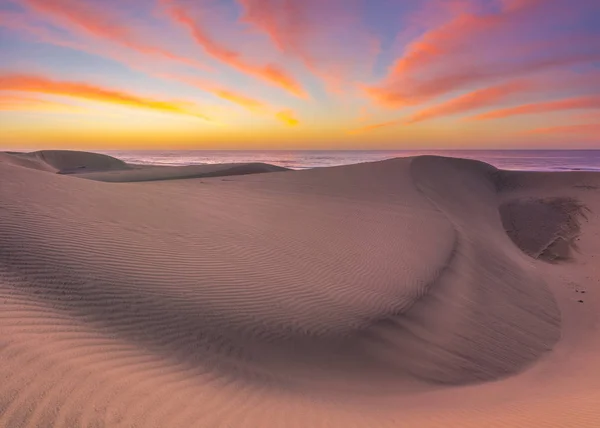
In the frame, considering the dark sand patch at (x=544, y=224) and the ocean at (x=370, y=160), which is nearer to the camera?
the dark sand patch at (x=544, y=224)

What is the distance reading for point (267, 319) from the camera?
6.29 m

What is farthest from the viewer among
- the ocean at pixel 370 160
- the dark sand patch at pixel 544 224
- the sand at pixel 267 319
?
the ocean at pixel 370 160

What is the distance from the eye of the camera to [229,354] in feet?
16.6

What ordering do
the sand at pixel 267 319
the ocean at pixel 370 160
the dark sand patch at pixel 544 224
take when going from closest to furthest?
the sand at pixel 267 319, the dark sand patch at pixel 544 224, the ocean at pixel 370 160

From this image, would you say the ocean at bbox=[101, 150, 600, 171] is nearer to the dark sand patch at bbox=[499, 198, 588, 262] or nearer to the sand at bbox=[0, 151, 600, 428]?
the dark sand patch at bbox=[499, 198, 588, 262]

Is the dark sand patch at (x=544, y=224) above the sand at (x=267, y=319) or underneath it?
underneath

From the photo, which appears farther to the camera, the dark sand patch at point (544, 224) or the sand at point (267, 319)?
the dark sand patch at point (544, 224)

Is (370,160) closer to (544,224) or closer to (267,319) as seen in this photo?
(544,224)

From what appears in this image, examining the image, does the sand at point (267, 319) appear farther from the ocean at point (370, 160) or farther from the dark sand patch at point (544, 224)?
the ocean at point (370, 160)

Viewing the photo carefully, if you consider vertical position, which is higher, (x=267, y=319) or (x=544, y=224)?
(x=267, y=319)

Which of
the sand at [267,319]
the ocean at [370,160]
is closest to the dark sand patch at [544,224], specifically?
the sand at [267,319]

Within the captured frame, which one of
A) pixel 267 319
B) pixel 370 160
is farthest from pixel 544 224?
pixel 370 160

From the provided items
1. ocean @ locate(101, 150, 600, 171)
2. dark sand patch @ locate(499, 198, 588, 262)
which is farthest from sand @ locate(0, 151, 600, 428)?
ocean @ locate(101, 150, 600, 171)

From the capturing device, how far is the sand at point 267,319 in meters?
3.56
